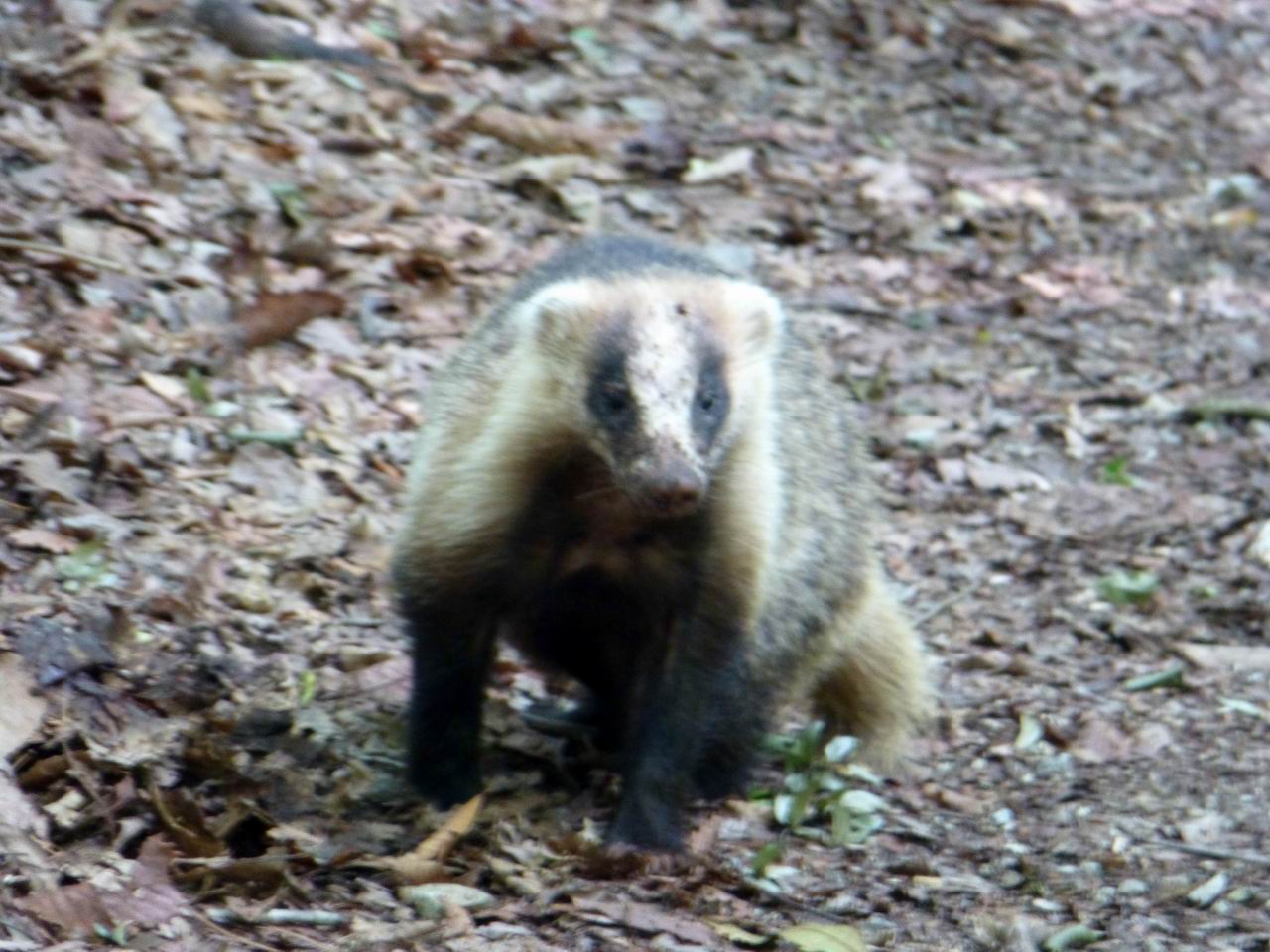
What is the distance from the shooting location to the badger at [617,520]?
5.61 m

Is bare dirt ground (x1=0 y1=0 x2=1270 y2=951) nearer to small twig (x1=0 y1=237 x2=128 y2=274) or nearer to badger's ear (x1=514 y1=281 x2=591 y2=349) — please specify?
small twig (x1=0 y1=237 x2=128 y2=274)

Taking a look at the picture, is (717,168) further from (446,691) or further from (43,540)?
(446,691)

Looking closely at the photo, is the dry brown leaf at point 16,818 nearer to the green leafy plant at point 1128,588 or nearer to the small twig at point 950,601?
the small twig at point 950,601

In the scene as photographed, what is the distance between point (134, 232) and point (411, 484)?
3043 millimetres

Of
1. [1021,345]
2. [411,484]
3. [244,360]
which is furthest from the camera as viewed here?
[1021,345]

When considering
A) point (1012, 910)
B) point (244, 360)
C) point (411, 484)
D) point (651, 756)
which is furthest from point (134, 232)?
point (1012, 910)

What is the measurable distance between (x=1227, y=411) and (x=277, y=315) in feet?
17.3

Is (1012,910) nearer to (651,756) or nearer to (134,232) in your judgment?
(651,756)

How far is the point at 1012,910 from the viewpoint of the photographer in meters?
5.65

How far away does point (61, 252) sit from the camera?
7.88 m

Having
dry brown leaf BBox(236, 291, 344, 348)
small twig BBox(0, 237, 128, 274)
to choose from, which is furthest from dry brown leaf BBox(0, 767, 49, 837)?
dry brown leaf BBox(236, 291, 344, 348)

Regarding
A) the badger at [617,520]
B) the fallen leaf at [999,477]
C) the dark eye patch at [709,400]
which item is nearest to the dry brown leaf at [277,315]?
the badger at [617,520]

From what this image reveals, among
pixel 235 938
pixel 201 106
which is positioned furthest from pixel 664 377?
pixel 201 106

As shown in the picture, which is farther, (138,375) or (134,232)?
(134,232)
